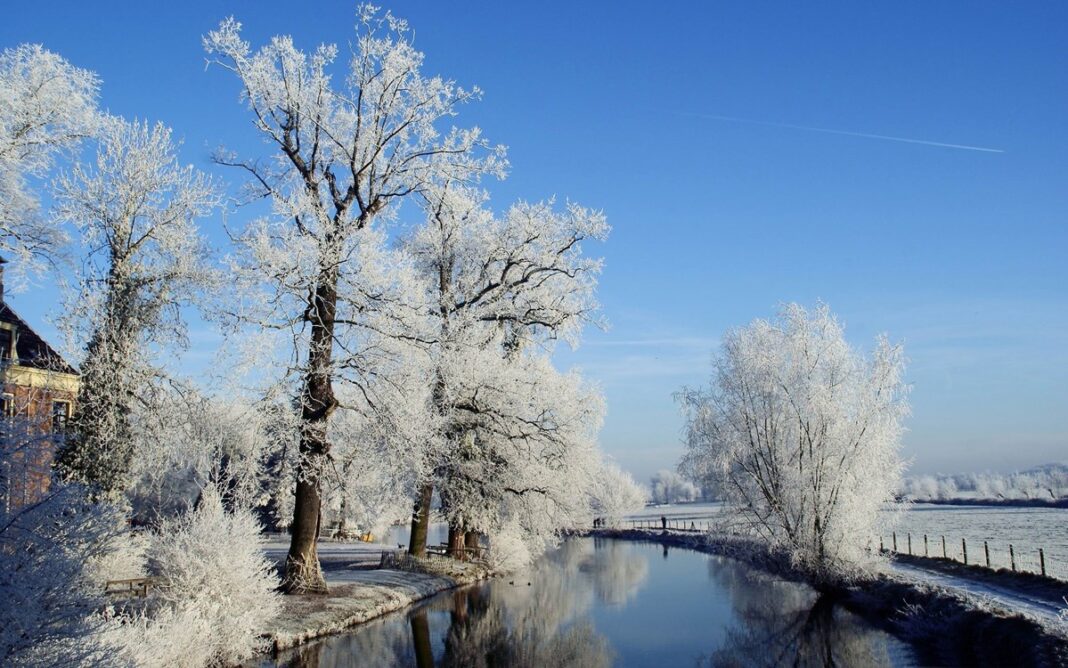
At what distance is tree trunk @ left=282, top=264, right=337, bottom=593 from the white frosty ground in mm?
653

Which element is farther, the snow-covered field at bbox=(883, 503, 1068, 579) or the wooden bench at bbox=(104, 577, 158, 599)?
the snow-covered field at bbox=(883, 503, 1068, 579)

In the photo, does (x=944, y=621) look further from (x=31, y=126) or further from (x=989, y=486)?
(x=989, y=486)

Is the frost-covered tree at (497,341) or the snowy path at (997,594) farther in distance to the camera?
the frost-covered tree at (497,341)

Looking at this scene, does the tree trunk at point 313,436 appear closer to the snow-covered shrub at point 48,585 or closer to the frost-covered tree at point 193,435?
the frost-covered tree at point 193,435

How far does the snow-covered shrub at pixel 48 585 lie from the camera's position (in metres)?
7.09

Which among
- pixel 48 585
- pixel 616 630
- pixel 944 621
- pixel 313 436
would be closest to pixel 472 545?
pixel 616 630

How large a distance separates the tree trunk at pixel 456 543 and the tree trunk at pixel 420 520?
79.3 inches

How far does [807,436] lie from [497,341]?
1010 centimetres

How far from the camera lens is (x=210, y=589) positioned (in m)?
13.8

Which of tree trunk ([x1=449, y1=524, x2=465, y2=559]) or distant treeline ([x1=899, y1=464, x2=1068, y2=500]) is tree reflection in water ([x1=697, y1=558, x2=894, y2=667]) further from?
distant treeline ([x1=899, y1=464, x2=1068, y2=500])

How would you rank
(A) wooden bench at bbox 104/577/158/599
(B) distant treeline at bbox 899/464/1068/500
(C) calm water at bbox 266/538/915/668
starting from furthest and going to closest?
1. (B) distant treeline at bbox 899/464/1068/500
2. (C) calm water at bbox 266/538/915/668
3. (A) wooden bench at bbox 104/577/158/599

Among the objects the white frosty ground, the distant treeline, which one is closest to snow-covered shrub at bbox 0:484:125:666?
the white frosty ground

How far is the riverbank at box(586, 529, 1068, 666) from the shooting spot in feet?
45.6

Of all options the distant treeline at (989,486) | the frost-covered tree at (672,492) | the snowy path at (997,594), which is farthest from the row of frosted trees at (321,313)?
the frost-covered tree at (672,492)
